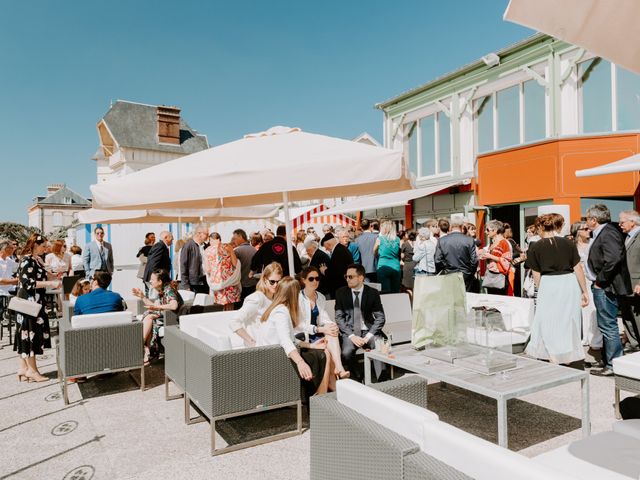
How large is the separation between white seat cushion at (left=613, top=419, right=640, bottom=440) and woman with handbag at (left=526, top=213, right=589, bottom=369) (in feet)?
8.12

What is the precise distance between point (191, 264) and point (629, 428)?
6.31 meters

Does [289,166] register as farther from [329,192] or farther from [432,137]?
[432,137]

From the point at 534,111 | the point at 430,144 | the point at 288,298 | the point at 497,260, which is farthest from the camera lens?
the point at 430,144

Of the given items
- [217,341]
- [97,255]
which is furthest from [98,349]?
[97,255]

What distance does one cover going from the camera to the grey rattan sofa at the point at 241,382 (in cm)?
350

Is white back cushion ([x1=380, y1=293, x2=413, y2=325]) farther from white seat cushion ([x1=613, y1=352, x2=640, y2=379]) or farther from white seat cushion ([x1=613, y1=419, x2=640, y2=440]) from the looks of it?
white seat cushion ([x1=613, y1=419, x2=640, y2=440])

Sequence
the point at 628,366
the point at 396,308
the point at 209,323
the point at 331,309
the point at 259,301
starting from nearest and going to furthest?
the point at 628,366
the point at 259,301
the point at 209,323
the point at 331,309
the point at 396,308

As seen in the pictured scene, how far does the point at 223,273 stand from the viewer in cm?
669

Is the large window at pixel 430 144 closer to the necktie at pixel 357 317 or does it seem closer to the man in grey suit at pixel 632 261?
the man in grey suit at pixel 632 261

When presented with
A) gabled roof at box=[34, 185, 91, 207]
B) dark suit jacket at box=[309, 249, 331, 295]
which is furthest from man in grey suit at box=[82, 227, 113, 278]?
gabled roof at box=[34, 185, 91, 207]

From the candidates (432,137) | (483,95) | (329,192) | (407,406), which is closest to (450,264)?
(329,192)

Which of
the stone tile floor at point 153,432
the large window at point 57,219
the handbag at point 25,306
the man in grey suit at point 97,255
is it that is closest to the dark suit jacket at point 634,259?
the stone tile floor at point 153,432

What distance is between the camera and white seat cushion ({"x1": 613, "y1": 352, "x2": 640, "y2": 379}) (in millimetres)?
3450

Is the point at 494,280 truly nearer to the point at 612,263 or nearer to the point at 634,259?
the point at 634,259
